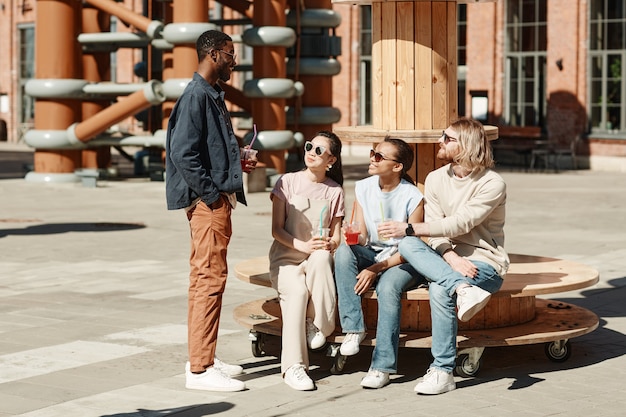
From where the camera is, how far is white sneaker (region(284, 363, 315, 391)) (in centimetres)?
739

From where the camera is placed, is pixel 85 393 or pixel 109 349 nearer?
pixel 85 393

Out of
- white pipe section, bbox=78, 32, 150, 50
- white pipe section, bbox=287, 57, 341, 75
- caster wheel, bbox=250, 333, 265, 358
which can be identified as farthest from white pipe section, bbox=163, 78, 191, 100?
caster wheel, bbox=250, 333, 265, 358

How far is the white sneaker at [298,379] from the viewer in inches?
291

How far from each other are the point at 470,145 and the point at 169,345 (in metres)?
2.44

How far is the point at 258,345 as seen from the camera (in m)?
8.38

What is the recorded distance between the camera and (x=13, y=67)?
147 ft

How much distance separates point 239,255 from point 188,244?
1.12m

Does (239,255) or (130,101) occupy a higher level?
(130,101)

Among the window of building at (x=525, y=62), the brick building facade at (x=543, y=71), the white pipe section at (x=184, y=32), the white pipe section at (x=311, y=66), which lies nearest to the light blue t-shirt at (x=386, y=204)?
the white pipe section at (x=184, y=32)

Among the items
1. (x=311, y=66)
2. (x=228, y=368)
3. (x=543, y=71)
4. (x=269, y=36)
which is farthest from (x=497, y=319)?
(x=543, y=71)

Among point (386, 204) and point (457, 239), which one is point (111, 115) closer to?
point (386, 204)

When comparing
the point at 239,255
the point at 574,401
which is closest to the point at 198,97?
the point at 574,401

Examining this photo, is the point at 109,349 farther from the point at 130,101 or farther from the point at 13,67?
the point at 13,67

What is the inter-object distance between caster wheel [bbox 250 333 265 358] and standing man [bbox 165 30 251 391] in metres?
0.79
